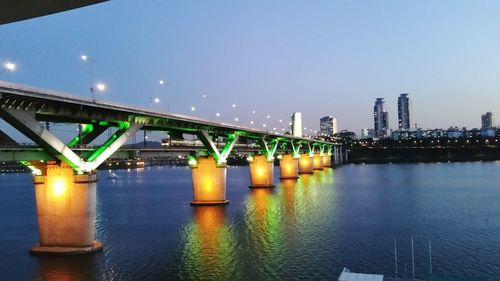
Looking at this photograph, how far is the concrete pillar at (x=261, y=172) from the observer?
3622 inches

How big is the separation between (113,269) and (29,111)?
1094 cm

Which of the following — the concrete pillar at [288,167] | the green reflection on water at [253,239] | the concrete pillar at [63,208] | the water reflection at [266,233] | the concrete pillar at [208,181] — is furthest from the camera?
the concrete pillar at [288,167]

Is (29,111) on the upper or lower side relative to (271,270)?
upper

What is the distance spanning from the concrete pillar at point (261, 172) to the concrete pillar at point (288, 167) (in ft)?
83.9

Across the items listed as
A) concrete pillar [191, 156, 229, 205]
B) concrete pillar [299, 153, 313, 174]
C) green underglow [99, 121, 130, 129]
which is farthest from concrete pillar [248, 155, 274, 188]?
concrete pillar [299, 153, 313, 174]

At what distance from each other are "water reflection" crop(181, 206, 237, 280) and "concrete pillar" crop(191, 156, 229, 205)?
32.8ft

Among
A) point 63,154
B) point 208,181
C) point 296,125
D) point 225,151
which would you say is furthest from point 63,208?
point 296,125

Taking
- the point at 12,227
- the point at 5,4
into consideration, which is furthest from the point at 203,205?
the point at 5,4

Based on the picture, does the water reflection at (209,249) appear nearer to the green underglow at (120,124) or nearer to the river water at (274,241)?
the river water at (274,241)

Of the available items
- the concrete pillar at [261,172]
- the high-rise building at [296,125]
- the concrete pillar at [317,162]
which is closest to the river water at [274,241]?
the concrete pillar at [261,172]

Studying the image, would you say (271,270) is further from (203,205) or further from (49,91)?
(203,205)

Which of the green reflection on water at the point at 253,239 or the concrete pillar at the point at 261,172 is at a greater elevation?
the concrete pillar at the point at 261,172

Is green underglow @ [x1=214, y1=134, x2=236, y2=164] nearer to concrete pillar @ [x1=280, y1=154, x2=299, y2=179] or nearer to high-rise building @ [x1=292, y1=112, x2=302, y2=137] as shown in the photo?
concrete pillar @ [x1=280, y1=154, x2=299, y2=179]

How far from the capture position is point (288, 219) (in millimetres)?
48344
